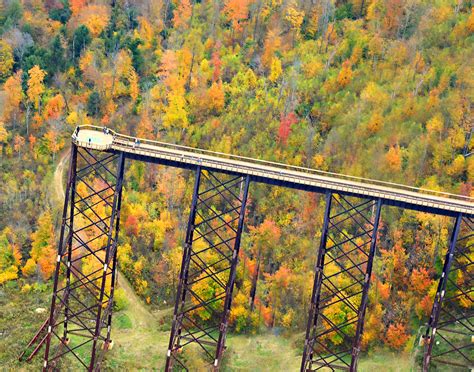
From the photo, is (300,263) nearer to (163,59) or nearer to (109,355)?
(109,355)

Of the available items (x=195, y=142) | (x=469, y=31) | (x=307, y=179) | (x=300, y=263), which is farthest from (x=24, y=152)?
(x=469, y=31)

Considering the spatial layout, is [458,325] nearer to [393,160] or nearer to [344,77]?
[393,160]

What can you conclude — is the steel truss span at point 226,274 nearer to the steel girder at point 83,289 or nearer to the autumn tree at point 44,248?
the steel girder at point 83,289

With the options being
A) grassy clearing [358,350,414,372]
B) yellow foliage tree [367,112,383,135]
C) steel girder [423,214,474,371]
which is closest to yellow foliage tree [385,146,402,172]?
yellow foliage tree [367,112,383,135]

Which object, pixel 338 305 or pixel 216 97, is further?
pixel 216 97

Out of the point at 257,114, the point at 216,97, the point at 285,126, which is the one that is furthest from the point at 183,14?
the point at 285,126
